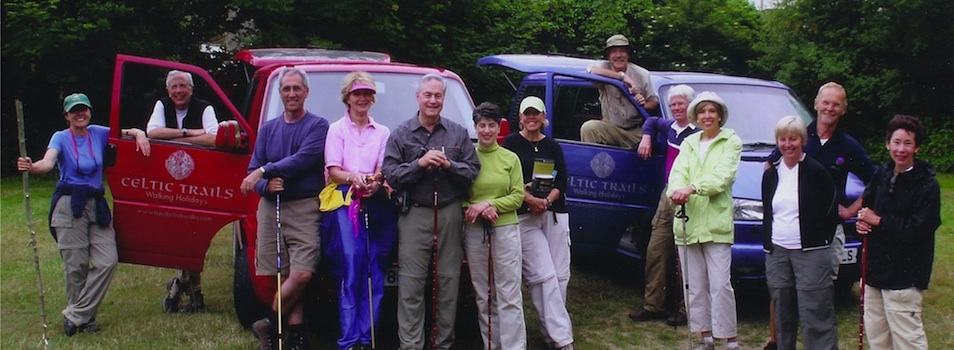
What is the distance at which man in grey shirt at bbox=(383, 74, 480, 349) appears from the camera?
5.62 metres

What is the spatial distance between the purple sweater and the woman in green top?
984 millimetres

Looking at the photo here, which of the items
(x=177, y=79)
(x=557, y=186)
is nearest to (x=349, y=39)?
(x=177, y=79)

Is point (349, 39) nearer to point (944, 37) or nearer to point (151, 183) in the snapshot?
point (151, 183)

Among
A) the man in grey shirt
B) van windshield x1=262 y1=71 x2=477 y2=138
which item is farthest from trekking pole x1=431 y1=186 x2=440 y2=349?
van windshield x1=262 y1=71 x2=477 y2=138

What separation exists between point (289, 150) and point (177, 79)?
65.1 inches

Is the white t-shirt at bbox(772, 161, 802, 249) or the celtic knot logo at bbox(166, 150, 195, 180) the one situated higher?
the celtic knot logo at bbox(166, 150, 195, 180)

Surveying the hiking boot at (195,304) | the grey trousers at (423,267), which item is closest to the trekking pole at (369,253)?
the grey trousers at (423,267)

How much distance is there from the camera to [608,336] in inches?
271

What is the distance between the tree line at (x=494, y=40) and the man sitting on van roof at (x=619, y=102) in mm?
7845

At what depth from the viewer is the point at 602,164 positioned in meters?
7.62

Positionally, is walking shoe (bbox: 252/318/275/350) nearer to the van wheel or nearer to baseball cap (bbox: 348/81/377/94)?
the van wheel

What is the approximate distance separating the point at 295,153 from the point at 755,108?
4.37m

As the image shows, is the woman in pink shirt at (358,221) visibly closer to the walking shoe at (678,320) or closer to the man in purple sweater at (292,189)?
the man in purple sweater at (292,189)

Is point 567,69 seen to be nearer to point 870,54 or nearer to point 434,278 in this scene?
point 434,278
